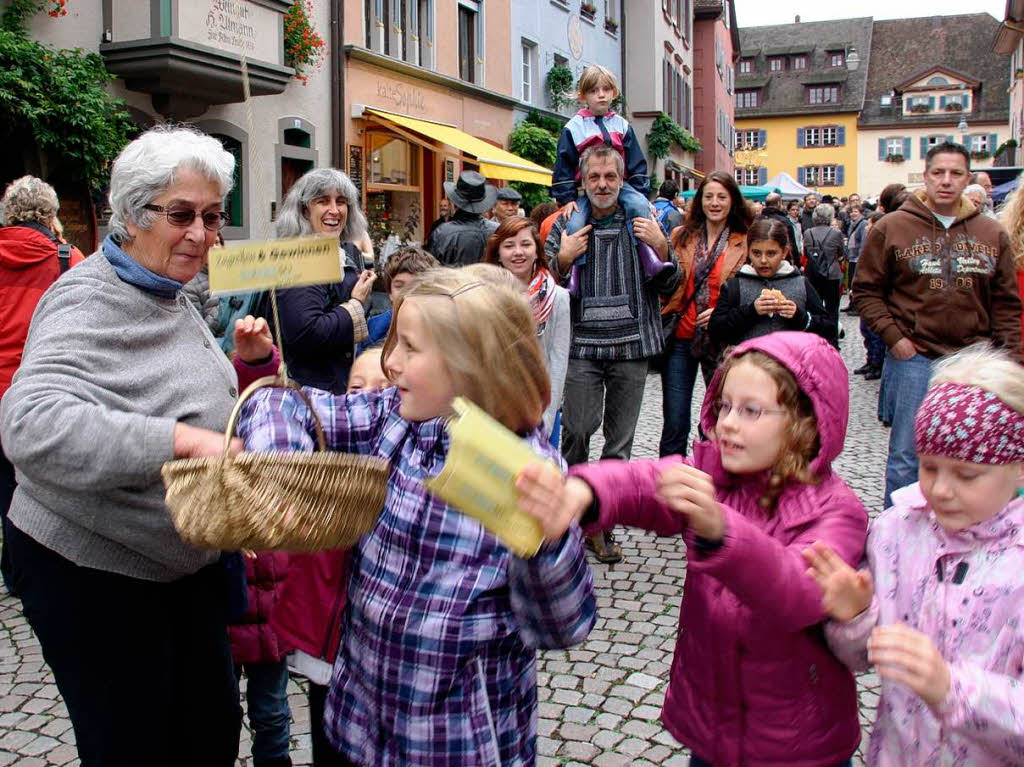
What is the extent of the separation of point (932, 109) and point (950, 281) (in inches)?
2564

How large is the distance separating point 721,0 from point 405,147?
84.7ft

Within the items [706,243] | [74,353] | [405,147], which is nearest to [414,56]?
[405,147]

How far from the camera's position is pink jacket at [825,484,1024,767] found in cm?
161

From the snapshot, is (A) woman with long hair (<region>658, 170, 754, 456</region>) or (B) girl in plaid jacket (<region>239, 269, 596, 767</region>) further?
(A) woman with long hair (<region>658, 170, 754, 456</region>)

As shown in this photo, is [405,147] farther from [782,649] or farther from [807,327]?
[782,649]

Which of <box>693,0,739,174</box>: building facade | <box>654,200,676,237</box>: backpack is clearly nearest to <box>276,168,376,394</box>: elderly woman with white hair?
<box>654,200,676,237</box>: backpack

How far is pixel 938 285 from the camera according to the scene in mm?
4789

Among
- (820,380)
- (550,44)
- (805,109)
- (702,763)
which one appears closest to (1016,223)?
(820,380)

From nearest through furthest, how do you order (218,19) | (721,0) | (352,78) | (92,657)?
(92,657), (218,19), (352,78), (721,0)

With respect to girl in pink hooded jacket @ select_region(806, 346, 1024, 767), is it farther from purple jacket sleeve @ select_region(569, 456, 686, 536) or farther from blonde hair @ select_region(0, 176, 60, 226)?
blonde hair @ select_region(0, 176, 60, 226)

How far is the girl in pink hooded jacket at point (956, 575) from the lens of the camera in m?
1.72

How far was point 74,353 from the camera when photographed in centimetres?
196

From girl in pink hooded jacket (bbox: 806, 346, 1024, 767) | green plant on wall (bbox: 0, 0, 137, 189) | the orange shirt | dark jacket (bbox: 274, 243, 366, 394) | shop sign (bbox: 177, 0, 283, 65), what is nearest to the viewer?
girl in pink hooded jacket (bbox: 806, 346, 1024, 767)

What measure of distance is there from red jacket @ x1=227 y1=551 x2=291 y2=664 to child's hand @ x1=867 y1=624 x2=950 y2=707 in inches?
68.2
